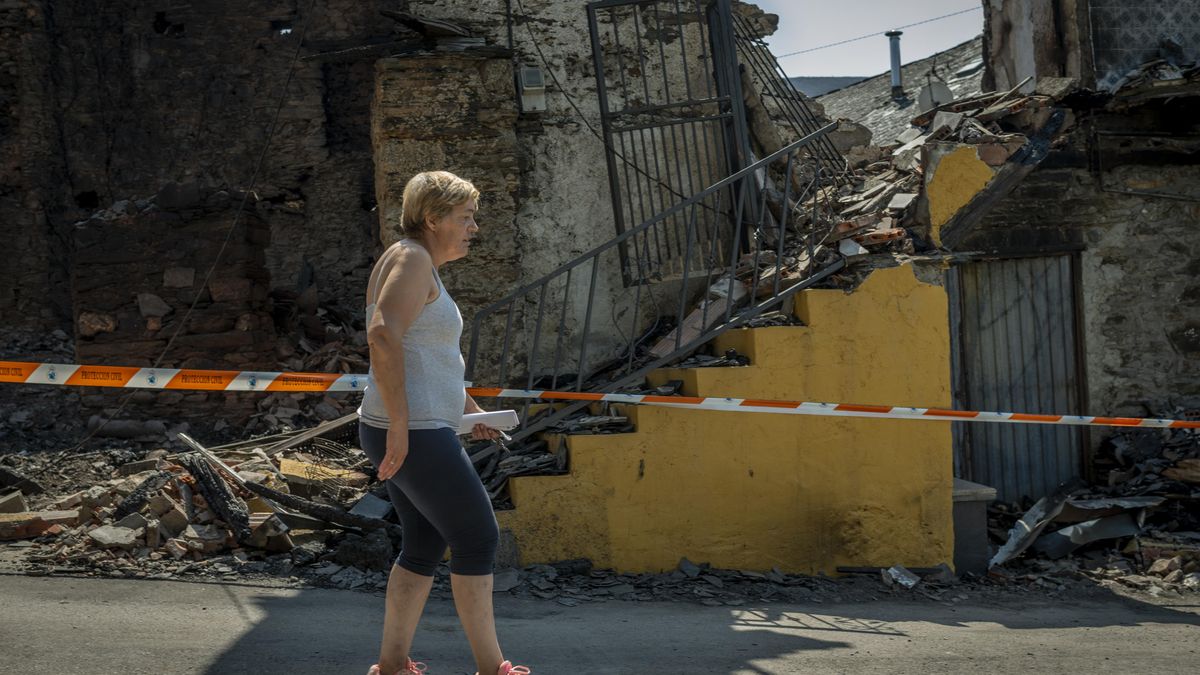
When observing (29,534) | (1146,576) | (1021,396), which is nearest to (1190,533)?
(1146,576)

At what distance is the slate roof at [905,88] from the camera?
16.3 metres

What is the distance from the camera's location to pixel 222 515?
20.7 ft

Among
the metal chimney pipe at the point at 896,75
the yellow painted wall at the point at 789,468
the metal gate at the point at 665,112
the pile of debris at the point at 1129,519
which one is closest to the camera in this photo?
the yellow painted wall at the point at 789,468

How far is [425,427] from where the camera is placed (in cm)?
336

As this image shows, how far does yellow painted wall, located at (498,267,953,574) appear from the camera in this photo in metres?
6.21

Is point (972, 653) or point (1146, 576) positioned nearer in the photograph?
point (972, 653)

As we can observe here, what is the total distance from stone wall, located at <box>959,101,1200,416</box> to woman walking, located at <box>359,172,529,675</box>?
7.00 meters

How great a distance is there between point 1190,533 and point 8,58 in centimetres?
1619

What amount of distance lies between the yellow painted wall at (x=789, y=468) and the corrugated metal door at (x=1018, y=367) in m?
2.68

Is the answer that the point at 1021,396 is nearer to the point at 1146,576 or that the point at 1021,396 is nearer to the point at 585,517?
the point at 1146,576

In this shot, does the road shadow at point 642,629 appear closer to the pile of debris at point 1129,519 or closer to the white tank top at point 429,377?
the pile of debris at point 1129,519

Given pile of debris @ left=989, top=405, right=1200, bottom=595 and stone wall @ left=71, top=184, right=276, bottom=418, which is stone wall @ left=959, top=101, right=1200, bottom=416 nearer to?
pile of debris @ left=989, top=405, right=1200, bottom=595

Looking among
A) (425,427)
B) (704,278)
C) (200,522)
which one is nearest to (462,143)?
(704,278)

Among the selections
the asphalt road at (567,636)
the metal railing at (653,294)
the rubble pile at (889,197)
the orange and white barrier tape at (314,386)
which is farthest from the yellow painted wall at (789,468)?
the asphalt road at (567,636)
